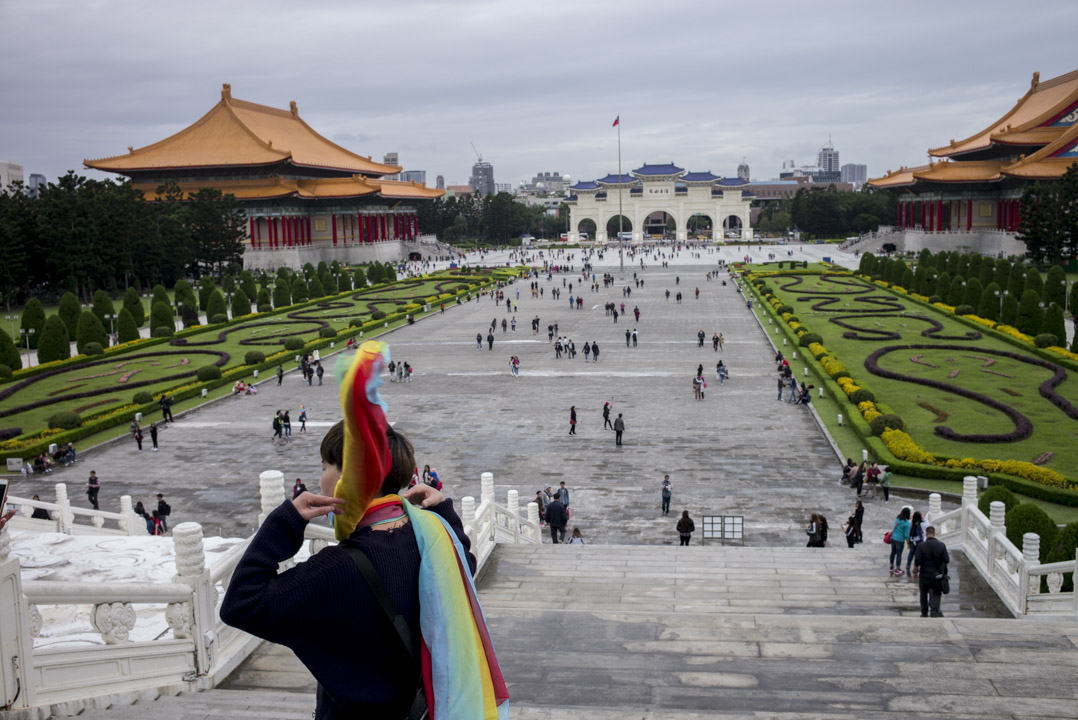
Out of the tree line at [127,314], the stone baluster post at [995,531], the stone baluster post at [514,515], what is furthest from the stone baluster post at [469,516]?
the tree line at [127,314]

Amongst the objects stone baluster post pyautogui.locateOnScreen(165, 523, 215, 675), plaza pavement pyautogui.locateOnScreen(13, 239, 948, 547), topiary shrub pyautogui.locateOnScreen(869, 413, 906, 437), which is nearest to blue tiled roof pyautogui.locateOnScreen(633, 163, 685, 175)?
plaza pavement pyautogui.locateOnScreen(13, 239, 948, 547)

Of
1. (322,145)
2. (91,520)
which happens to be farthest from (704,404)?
(322,145)

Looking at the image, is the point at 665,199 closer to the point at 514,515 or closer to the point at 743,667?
the point at 514,515

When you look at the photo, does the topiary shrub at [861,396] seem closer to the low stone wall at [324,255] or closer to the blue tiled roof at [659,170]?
the low stone wall at [324,255]

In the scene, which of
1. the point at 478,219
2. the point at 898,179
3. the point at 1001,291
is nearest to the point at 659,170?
the point at 478,219

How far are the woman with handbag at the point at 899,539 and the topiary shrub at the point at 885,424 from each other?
34.2 ft

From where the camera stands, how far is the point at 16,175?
162m

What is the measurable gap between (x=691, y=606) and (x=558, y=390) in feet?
68.4

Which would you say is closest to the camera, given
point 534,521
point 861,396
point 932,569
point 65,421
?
point 932,569

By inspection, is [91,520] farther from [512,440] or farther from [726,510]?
[726,510]

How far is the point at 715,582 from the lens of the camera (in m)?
11.9

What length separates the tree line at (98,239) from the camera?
50.2 meters

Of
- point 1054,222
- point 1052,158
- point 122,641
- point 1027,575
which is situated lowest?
point 1027,575

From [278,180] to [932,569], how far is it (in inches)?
2950
